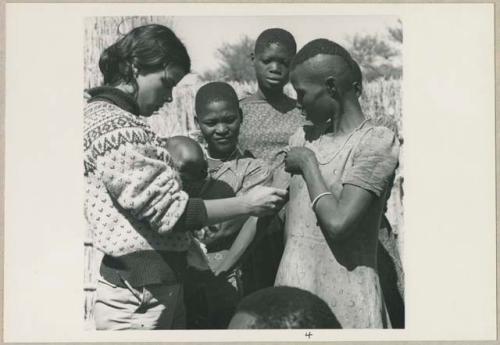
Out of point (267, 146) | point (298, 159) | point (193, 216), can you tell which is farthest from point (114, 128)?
point (298, 159)

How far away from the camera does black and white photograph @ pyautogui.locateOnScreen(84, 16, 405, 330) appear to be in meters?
4.58

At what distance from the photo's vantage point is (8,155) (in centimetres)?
490

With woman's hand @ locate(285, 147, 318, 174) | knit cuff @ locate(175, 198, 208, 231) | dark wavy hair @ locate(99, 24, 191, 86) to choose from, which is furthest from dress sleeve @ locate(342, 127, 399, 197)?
dark wavy hair @ locate(99, 24, 191, 86)

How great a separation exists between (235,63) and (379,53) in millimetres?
746

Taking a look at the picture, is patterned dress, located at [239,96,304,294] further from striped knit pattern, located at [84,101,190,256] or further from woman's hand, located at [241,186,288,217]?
striped knit pattern, located at [84,101,190,256]

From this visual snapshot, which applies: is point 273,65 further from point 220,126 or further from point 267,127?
point 220,126

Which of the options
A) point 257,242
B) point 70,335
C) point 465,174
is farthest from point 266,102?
point 70,335

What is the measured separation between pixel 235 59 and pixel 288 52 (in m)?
0.28

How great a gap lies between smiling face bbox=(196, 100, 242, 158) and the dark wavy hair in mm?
241

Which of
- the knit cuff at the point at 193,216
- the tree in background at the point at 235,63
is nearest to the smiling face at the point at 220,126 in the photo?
the tree in background at the point at 235,63

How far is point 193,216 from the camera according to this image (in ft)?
14.6

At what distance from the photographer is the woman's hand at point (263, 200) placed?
15.4ft

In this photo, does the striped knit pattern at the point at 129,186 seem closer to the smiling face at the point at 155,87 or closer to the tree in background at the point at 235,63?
the smiling face at the point at 155,87

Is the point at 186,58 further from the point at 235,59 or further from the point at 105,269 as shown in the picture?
the point at 105,269
